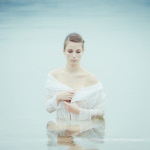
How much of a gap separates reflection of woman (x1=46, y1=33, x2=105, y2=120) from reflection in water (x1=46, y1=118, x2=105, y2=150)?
0.18ft

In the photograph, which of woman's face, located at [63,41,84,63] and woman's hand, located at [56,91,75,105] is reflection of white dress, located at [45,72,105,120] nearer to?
woman's hand, located at [56,91,75,105]

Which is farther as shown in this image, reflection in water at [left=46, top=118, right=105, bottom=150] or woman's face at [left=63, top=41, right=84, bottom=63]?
woman's face at [left=63, top=41, right=84, bottom=63]

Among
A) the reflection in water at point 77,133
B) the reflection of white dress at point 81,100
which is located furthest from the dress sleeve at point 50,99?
the reflection in water at point 77,133

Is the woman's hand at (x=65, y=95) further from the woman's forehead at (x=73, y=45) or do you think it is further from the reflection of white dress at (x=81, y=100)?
the woman's forehead at (x=73, y=45)

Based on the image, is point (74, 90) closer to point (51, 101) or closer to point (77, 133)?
point (51, 101)

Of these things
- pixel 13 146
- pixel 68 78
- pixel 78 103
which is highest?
pixel 68 78

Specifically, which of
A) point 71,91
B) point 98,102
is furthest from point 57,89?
point 98,102

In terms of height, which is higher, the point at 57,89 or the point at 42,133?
the point at 57,89

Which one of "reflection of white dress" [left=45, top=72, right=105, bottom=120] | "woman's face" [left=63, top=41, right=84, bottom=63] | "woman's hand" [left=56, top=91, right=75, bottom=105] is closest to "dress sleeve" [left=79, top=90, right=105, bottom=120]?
"reflection of white dress" [left=45, top=72, right=105, bottom=120]

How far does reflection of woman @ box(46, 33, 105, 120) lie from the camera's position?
2176 millimetres

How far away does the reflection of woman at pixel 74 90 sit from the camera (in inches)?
85.7

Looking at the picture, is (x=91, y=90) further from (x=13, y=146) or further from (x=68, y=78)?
(x=13, y=146)

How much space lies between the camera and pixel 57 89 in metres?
2.21

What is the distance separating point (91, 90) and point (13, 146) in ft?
1.84
